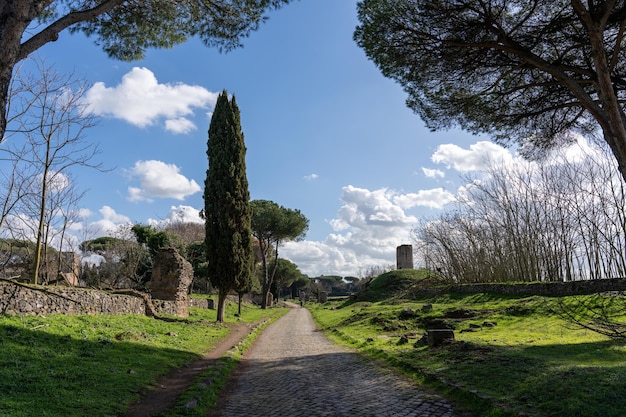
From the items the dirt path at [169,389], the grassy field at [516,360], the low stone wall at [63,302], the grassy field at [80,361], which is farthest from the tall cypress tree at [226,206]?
the dirt path at [169,389]

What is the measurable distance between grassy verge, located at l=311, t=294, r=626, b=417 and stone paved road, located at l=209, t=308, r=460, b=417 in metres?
0.55

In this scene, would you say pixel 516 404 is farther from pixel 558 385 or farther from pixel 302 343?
pixel 302 343

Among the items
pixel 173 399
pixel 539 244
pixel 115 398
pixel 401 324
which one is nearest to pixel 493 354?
pixel 173 399

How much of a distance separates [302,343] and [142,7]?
10.8 metres

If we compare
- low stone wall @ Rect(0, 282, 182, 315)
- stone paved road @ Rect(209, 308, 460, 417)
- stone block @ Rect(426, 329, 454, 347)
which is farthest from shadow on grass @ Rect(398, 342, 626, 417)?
low stone wall @ Rect(0, 282, 182, 315)

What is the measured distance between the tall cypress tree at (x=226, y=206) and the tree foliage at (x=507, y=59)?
11.7 metres

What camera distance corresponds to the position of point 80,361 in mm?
7883

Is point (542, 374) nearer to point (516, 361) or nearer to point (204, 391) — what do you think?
point (516, 361)

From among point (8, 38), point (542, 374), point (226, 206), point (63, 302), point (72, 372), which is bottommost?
point (72, 372)

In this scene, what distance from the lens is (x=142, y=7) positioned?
8797 mm

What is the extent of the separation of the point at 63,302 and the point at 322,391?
7.83m

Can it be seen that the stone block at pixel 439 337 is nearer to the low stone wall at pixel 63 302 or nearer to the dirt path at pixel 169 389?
the dirt path at pixel 169 389

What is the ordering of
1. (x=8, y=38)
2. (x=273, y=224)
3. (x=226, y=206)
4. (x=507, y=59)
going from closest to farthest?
(x=8, y=38) → (x=507, y=59) → (x=226, y=206) → (x=273, y=224)

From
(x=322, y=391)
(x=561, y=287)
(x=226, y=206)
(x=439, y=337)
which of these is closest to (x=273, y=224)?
(x=226, y=206)
